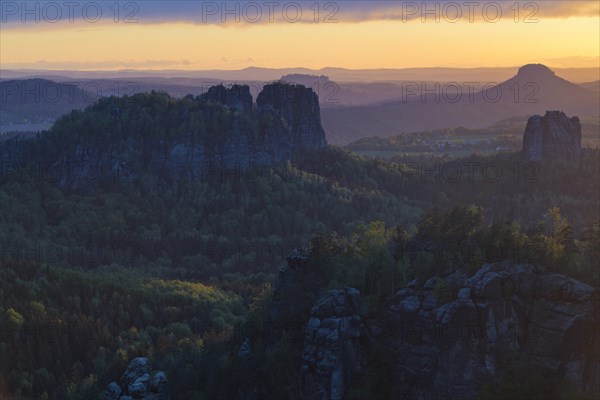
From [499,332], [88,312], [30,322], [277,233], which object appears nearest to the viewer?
[499,332]

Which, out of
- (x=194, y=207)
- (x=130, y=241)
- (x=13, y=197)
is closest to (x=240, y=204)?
(x=194, y=207)

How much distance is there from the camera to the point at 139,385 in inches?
3369

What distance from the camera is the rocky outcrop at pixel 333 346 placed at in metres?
64.2

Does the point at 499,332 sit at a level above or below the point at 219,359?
above

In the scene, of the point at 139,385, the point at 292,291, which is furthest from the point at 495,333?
the point at 139,385

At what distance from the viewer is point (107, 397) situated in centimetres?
8694

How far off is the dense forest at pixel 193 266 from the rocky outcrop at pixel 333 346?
1335 millimetres

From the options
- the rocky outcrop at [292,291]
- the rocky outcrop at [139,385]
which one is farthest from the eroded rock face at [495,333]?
the rocky outcrop at [139,385]

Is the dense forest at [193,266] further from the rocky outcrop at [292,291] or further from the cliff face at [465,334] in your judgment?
the cliff face at [465,334]

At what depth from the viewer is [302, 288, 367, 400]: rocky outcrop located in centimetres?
6425

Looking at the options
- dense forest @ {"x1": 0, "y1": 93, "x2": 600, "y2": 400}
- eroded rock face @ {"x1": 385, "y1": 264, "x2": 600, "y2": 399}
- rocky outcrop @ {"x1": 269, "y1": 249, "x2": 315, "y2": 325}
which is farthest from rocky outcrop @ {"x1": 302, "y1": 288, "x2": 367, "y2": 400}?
rocky outcrop @ {"x1": 269, "y1": 249, "x2": 315, "y2": 325}

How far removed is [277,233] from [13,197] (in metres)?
54.2

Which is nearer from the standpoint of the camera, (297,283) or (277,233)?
(297,283)

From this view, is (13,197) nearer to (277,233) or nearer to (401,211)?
(277,233)
